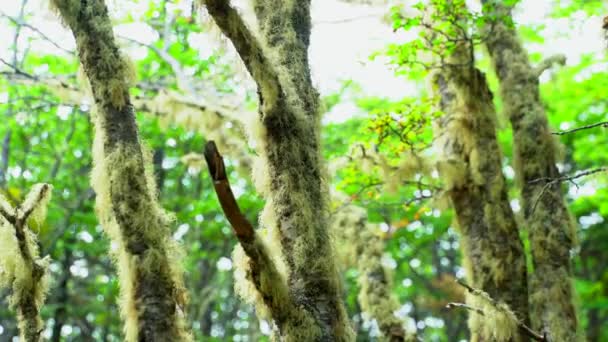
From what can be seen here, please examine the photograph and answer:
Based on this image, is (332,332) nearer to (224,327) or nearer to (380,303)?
(380,303)

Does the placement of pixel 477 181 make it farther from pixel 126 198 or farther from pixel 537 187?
pixel 126 198

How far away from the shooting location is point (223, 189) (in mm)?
2725

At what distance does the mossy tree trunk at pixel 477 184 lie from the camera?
5969mm

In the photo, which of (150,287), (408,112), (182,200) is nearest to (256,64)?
(150,287)

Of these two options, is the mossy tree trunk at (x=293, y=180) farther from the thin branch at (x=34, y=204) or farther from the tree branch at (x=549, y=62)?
the tree branch at (x=549, y=62)

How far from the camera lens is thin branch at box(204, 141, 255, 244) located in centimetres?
266

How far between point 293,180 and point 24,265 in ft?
7.45

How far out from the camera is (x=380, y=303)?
720cm

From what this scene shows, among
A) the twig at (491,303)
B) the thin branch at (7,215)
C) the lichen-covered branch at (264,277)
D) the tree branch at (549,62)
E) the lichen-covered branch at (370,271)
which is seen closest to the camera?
the lichen-covered branch at (264,277)

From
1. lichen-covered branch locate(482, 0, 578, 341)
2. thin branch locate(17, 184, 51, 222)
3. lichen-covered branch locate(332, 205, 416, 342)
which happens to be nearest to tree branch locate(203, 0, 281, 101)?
thin branch locate(17, 184, 51, 222)

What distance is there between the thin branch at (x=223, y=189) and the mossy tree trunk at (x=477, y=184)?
3.61 m

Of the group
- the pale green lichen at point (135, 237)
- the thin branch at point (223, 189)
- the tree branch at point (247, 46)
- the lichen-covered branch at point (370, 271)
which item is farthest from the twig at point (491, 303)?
the lichen-covered branch at point (370, 271)

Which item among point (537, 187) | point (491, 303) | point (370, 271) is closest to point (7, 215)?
point (491, 303)

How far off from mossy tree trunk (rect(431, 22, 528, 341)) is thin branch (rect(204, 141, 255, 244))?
11.8 feet
